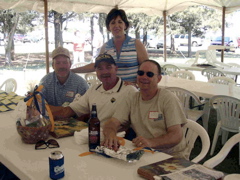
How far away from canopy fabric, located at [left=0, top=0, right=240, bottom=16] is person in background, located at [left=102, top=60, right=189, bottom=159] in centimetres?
402

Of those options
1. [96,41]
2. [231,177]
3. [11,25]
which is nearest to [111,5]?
[231,177]

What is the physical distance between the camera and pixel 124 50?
9.73ft

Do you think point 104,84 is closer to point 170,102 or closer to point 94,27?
point 170,102

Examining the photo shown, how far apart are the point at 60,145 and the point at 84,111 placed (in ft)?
2.59

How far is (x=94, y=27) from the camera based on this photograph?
13.6 meters

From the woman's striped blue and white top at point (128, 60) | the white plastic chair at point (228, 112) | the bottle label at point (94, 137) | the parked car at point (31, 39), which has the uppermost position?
the parked car at point (31, 39)

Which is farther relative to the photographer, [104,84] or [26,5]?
[26,5]

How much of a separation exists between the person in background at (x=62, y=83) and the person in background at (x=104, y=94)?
15.0 inches

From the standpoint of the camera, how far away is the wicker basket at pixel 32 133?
5.69 feet

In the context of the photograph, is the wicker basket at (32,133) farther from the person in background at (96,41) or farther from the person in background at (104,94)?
the person in background at (96,41)

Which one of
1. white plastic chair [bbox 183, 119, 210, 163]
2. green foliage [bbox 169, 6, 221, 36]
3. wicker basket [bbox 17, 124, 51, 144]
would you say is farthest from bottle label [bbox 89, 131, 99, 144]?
green foliage [bbox 169, 6, 221, 36]

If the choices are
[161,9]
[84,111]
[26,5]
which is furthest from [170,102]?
[161,9]

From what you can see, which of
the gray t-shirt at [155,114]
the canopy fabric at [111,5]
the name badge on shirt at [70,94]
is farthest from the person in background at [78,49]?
the gray t-shirt at [155,114]

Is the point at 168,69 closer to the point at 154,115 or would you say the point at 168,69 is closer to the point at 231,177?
the point at 154,115
